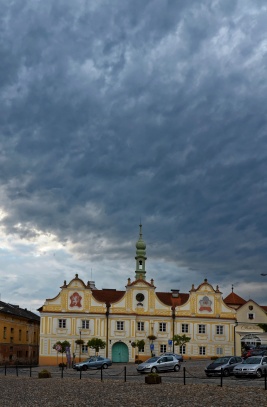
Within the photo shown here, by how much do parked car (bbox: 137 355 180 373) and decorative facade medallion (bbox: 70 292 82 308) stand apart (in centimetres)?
2885

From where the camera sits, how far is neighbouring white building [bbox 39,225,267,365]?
72.3m

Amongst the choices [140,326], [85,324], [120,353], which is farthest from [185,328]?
[85,324]

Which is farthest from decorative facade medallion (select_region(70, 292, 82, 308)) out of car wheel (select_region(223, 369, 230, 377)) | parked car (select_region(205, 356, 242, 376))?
car wheel (select_region(223, 369, 230, 377))

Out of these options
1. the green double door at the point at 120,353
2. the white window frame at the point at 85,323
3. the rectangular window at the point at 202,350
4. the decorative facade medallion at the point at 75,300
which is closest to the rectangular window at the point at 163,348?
the green double door at the point at 120,353

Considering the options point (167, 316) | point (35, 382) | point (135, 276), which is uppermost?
point (135, 276)

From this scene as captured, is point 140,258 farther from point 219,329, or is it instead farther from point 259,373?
point 259,373

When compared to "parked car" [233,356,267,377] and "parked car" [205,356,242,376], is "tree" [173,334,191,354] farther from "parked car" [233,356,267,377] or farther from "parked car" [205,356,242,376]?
"parked car" [233,356,267,377]

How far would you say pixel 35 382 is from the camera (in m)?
38.2

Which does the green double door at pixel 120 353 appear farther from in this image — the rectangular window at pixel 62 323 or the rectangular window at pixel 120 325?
the rectangular window at pixel 62 323

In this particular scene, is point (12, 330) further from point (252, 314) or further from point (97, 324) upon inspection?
point (252, 314)

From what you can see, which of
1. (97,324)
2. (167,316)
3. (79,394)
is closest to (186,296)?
(167,316)

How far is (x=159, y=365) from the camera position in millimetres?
45250

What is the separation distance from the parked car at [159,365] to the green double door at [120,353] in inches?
1049

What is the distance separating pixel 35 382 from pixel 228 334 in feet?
137
